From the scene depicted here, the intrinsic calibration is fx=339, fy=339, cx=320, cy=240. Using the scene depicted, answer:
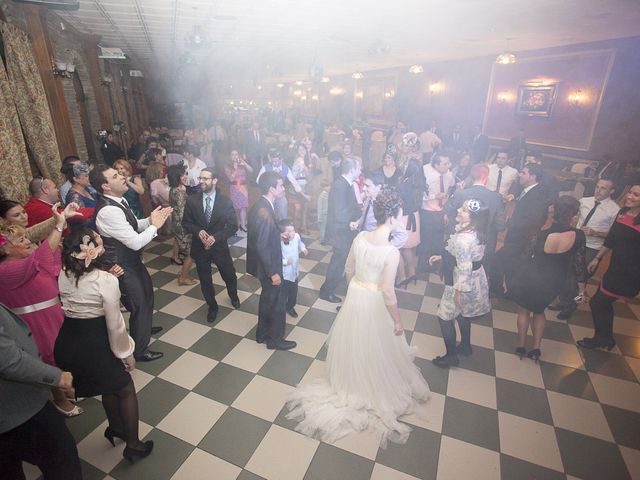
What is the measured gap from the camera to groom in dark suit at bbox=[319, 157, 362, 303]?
12.0 ft

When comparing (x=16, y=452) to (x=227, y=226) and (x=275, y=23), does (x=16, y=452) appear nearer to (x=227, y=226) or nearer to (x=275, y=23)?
(x=227, y=226)

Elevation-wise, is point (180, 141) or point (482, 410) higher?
point (180, 141)

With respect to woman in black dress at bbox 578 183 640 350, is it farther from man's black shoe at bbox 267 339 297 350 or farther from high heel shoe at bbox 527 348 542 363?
man's black shoe at bbox 267 339 297 350

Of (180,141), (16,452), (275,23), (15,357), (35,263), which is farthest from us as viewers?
(180,141)

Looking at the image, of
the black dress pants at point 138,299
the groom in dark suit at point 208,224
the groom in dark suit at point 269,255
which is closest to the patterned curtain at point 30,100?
the groom in dark suit at point 208,224

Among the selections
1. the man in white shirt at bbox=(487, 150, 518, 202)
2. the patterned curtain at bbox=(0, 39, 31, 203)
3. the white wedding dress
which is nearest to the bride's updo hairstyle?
the white wedding dress

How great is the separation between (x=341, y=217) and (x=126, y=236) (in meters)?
2.08

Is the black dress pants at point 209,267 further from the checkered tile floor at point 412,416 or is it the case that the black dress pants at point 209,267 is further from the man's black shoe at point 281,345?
the man's black shoe at point 281,345

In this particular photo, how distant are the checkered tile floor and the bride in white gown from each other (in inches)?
4.1

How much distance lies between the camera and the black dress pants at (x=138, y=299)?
2.71m

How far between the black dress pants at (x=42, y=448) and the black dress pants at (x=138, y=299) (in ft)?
3.75

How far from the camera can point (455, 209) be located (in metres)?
3.70

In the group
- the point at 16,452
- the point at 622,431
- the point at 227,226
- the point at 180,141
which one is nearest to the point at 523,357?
the point at 622,431

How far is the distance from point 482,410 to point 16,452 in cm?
281
